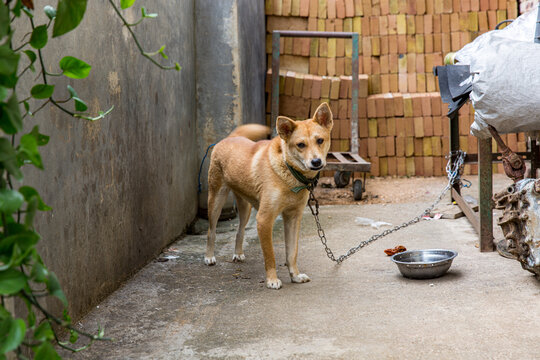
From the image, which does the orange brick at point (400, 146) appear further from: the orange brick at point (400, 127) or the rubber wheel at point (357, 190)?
the rubber wheel at point (357, 190)

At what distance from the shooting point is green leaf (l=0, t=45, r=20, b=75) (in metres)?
1.29

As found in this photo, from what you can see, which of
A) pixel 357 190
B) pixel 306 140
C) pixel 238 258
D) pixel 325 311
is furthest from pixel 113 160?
pixel 357 190

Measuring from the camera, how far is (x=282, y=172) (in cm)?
420

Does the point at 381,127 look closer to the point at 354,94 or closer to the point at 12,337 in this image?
the point at 354,94

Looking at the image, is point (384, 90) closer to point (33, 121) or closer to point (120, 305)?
point (120, 305)

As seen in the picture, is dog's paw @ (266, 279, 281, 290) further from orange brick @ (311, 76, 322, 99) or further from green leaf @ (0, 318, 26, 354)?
orange brick @ (311, 76, 322, 99)

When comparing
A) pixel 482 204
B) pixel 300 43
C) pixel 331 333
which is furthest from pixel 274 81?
pixel 331 333

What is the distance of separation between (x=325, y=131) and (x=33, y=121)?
206 centimetres

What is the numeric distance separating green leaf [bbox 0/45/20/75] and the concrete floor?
1977mm

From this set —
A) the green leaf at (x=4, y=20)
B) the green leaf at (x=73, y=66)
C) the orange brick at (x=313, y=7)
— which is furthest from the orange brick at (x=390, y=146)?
the green leaf at (x=4, y=20)

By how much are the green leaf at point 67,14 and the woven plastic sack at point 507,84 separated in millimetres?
3308

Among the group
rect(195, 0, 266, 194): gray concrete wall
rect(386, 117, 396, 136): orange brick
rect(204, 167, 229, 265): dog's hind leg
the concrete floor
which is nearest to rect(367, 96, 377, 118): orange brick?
rect(386, 117, 396, 136): orange brick

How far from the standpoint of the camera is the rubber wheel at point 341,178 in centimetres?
867

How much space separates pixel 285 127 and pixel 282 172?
13.2 inches
